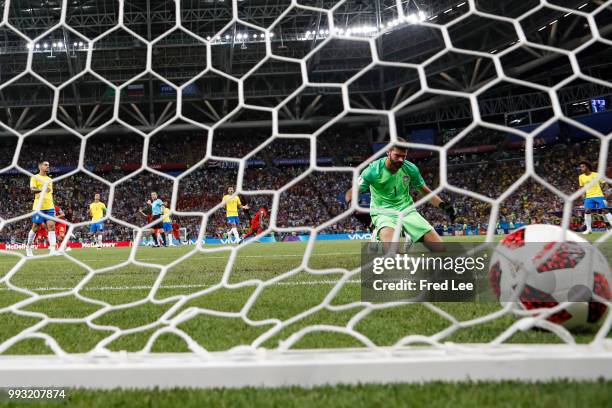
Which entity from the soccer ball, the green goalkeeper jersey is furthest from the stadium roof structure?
the soccer ball

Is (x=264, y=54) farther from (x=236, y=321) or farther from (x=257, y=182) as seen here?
(x=236, y=321)

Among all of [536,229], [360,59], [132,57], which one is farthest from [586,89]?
[536,229]

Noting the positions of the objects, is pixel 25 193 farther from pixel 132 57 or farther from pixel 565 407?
pixel 565 407

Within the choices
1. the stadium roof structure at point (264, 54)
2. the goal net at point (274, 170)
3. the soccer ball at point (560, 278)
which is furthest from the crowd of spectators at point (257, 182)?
the soccer ball at point (560, 278)

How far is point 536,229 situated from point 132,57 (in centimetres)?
2189

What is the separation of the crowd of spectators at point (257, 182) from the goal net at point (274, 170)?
0.47 feet

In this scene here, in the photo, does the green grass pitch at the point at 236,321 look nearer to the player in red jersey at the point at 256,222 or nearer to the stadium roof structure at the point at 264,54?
the player in red jersey at the point at 256,222

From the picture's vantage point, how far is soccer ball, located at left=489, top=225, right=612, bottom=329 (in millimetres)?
1870

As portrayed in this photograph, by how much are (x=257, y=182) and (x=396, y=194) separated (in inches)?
852

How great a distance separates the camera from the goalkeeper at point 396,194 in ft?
12.6

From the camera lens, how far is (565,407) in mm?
1089

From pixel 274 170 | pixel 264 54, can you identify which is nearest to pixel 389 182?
pixel 264 54

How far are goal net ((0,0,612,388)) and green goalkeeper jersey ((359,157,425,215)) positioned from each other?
0.61 m

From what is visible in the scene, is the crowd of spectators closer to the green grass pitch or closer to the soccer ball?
the green grass pitch
